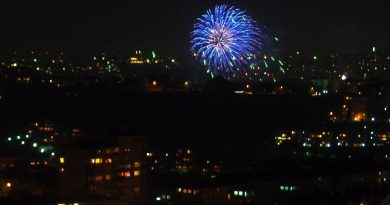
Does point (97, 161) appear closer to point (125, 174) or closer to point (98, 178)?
point (98, 178)

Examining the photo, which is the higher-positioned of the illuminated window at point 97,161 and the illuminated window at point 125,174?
the illuminated window at point 97,161

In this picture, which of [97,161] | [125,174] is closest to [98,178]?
A: [97,161]

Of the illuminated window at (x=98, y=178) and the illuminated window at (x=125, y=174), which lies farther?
the illuminated window at (x=125, y=174)

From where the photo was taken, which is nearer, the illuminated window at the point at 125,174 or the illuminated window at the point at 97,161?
the illuminated window at the point at 97,161

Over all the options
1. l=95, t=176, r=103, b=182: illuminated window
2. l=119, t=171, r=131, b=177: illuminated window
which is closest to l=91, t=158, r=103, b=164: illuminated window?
l=95, t=176, r=103, b=182: illuminated window

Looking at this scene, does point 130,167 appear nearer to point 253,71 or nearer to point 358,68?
point 253,71

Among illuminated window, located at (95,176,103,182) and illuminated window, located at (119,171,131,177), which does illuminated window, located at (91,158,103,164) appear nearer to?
illuminated window, located at (95,176,103,182)

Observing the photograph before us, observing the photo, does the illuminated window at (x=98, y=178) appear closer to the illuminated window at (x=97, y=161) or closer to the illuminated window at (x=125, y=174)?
the illuminated window at (x=97, y=161)

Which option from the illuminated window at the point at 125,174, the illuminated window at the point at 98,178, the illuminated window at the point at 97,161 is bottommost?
the illuminated window at the point at 98,178

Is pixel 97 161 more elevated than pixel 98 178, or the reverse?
pixel 97 161

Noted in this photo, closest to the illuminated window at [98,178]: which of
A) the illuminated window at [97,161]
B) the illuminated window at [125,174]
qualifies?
the illuminated window at [97,161]

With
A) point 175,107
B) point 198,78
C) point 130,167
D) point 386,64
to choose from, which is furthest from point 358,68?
point 130,167
